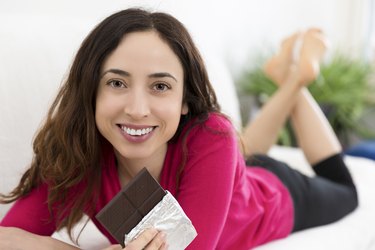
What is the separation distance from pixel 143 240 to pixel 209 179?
0.25 metres

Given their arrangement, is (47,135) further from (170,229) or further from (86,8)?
(86,8)

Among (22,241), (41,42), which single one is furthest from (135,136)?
(41,42)

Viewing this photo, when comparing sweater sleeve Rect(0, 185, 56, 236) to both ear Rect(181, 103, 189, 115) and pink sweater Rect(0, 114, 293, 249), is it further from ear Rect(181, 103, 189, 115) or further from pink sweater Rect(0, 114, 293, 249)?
ear Rect(181, 103, 189, 115)

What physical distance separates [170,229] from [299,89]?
3.36 ft

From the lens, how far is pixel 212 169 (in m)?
1.07

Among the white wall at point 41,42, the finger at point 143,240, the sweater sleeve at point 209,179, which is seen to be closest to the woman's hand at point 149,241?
the finger at point 143,240

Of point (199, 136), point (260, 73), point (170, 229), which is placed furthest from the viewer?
point (260, 73)

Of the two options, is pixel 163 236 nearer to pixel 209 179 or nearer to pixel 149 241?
pixel 149 241

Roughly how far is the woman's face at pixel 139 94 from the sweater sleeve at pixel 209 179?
0.39 feet

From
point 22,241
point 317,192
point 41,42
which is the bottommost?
point 317,192

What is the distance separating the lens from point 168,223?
885mm

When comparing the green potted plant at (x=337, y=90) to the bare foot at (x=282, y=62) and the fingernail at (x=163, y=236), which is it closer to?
the bare foot at (x=282, y=62)

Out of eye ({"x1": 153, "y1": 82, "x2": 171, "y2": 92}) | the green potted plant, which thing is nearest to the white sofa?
eye ({"x1": 153, "y1": 82, "x2": 171, "y2": 92})

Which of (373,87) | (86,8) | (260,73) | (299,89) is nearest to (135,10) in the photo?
(86,8)
